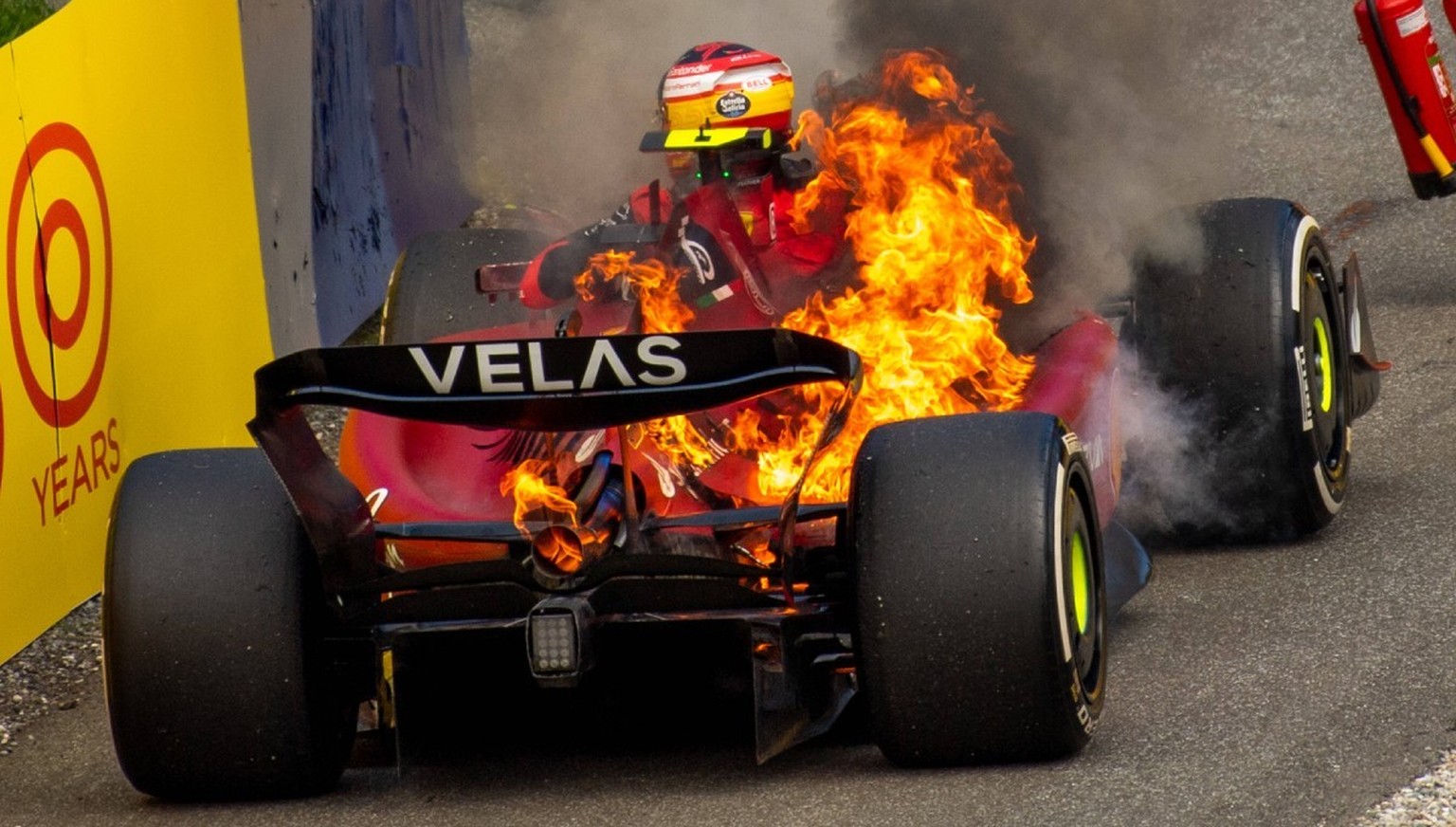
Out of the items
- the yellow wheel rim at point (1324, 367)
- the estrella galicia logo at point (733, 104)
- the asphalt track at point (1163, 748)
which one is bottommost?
the asphalt track at point (1163, 748)

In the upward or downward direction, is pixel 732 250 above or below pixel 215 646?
above

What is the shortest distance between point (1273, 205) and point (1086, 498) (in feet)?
6.91

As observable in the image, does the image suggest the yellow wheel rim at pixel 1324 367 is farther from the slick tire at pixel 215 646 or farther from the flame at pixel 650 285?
the slick tire at pixel 215 646

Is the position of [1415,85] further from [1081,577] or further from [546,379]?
[546,379]

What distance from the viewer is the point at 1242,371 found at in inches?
269

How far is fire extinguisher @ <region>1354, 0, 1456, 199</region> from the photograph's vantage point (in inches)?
386

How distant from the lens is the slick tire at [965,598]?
4.79m

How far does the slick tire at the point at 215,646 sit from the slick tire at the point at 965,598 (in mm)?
1181

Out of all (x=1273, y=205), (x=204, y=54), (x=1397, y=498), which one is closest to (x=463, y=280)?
(x=204, y=54)

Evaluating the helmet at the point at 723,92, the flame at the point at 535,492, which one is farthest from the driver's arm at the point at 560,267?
the flame at the point at 535,492

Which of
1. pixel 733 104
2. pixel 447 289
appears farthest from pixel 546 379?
pixel 447 289

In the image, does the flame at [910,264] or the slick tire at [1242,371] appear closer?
the flame at [910,264]

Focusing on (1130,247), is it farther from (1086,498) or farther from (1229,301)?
(1086,498)

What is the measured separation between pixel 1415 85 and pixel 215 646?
6.61 metres
